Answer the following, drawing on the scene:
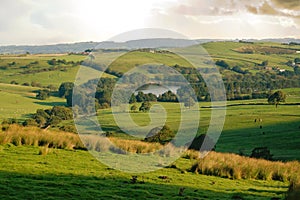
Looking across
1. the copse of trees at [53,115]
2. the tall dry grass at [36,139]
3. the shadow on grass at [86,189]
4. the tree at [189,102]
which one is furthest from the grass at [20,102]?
the shadow on grass at [86,189]

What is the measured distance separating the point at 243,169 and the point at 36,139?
9603 mm

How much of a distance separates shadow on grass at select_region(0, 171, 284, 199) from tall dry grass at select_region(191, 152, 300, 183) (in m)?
3.55

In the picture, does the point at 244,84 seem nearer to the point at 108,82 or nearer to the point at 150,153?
the point at 108,82

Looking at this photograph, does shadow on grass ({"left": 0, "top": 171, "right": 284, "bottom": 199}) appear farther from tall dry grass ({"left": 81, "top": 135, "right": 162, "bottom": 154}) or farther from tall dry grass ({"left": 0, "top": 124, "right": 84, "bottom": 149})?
tall dry grass ({"left": 0, "top": 124, "right": 84, "bottom": 149})

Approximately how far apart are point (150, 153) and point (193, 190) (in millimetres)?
7493

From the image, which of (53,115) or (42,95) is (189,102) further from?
(42,95)

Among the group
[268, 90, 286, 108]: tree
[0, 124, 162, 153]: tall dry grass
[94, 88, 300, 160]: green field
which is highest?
[0, 124, 162, 153]: tall dry grass

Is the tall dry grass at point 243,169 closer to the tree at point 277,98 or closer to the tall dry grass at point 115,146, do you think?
the tall dry grass at point 115,146

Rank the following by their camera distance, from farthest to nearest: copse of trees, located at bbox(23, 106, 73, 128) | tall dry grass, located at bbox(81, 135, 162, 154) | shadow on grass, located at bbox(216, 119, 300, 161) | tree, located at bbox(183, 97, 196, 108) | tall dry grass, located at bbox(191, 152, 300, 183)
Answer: tree, located at bbox(183, 97, 196, 108)
copse of trees, located at bbox(23, 106, 73, 128)
shadow on grass, located at bbox(216, 119, 300, 161)
tall dry grass, located at bbox(81, 135, 162, 154)
tall dry grass, located at bbox(191, 152, 300, 183)

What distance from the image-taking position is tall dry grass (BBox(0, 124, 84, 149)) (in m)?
18.7

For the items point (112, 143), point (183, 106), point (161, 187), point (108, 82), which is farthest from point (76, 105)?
point (161, 187)

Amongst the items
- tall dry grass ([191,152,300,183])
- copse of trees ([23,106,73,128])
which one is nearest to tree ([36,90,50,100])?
copse of trees ([23,106,73,128])

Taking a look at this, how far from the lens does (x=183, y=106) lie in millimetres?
117875

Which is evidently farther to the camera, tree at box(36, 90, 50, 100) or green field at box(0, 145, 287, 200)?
tree at box(36, 90, 50, 100)
